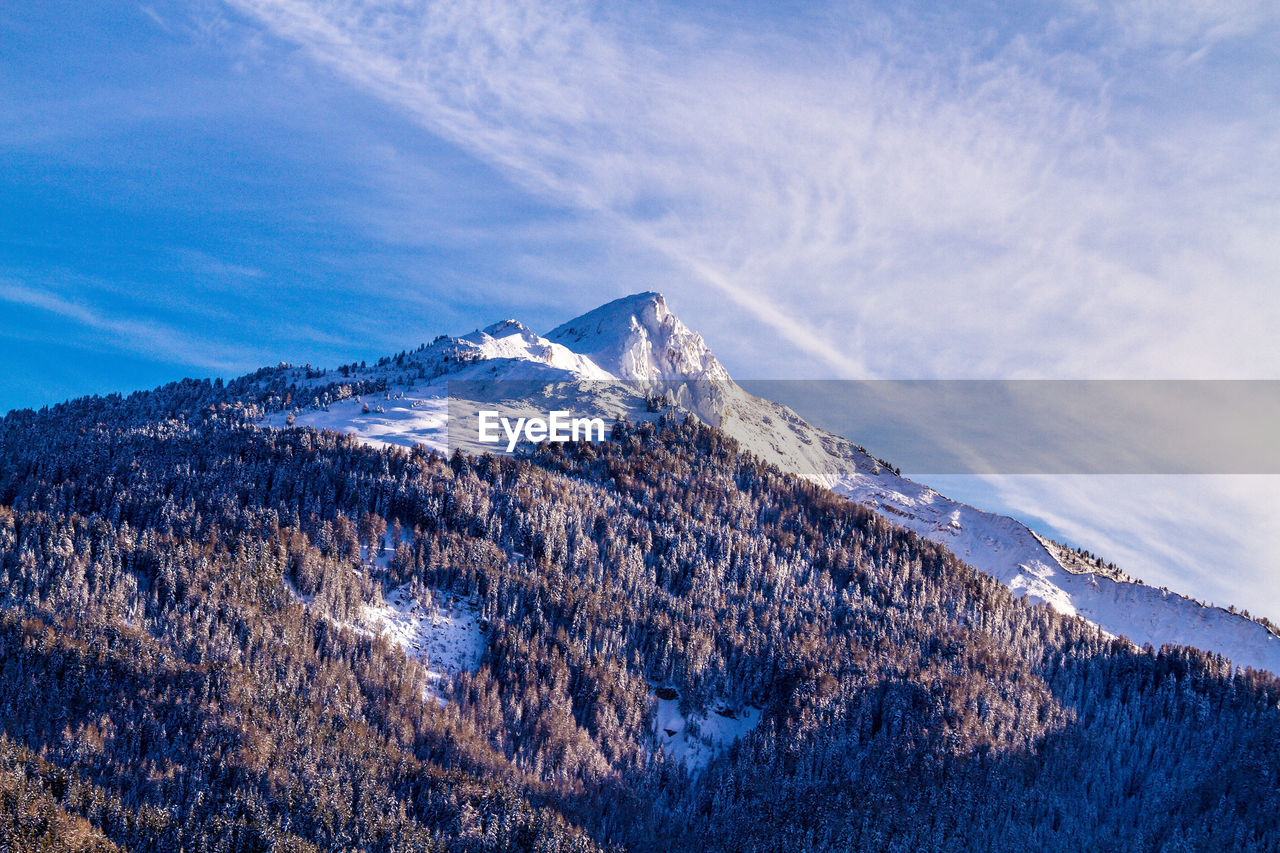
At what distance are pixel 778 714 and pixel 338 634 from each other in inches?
3295

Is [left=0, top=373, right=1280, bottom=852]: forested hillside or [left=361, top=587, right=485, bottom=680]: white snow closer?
[left=0, top=373, right=1280, bottom=852]: forested hillside

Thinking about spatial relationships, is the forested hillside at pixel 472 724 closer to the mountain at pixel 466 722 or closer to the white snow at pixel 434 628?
the mountain at pixel 466 722

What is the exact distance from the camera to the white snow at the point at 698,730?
179 meters

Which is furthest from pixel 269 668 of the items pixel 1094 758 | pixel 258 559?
pixel 1094 758

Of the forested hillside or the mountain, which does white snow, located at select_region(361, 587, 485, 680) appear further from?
the forested hillside

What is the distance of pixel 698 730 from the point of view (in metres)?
→ 184

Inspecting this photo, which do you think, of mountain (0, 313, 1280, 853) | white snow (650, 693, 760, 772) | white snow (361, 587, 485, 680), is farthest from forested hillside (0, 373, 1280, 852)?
white snow (361, 587, 485, 680)

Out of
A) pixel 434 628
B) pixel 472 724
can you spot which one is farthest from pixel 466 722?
pixel 434 628

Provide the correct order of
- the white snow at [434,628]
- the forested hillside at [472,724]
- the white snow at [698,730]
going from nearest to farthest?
the forested hillside at [472,724] → the white snow at [434,628] → the white snow at [698,730]

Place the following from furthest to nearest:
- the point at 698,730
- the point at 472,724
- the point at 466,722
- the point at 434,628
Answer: the point at 698,730 < the point at 434,628 < the point at 472,724 < the point at 466,722

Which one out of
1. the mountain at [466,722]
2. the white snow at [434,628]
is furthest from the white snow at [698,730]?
the white snow at [434,628]

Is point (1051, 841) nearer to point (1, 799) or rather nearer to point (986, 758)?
point (986, 758)

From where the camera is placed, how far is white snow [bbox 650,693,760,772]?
17912 centimetres

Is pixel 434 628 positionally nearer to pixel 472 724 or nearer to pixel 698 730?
pixel 472 724
